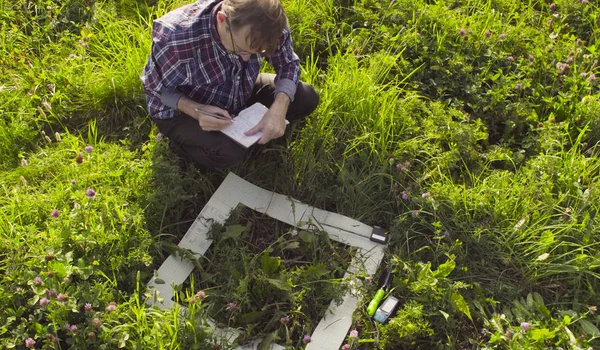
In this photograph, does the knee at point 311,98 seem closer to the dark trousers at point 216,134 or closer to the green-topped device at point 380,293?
the dark trousers at point 216,134

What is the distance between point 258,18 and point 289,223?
3.58ft

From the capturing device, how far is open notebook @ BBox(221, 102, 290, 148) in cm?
286

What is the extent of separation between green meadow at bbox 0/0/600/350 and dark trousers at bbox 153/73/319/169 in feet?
0.32

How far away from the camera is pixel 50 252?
263 centimetres

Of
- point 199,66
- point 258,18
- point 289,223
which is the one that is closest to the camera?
point 258,18

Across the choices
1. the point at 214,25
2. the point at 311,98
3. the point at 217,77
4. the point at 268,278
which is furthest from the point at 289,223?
the point at 214,25

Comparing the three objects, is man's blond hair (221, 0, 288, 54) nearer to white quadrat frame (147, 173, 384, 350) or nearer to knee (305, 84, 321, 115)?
knee (305, 84, 321, 115)

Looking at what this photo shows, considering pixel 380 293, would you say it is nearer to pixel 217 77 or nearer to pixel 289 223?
pixel 289 223

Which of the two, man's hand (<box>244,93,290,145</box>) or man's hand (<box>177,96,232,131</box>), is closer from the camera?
man's hand (<box>177,96,232,131</box>)

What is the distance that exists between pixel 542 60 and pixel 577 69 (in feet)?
0.67

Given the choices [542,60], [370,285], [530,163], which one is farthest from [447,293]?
[542,60]

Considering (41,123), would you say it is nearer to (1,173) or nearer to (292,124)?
(1,173)

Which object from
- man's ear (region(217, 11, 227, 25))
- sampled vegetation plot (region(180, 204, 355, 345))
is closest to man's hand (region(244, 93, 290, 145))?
sampled vegetation plot (region(180, 204, 355, 345))

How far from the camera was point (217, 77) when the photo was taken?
9.29 ft
